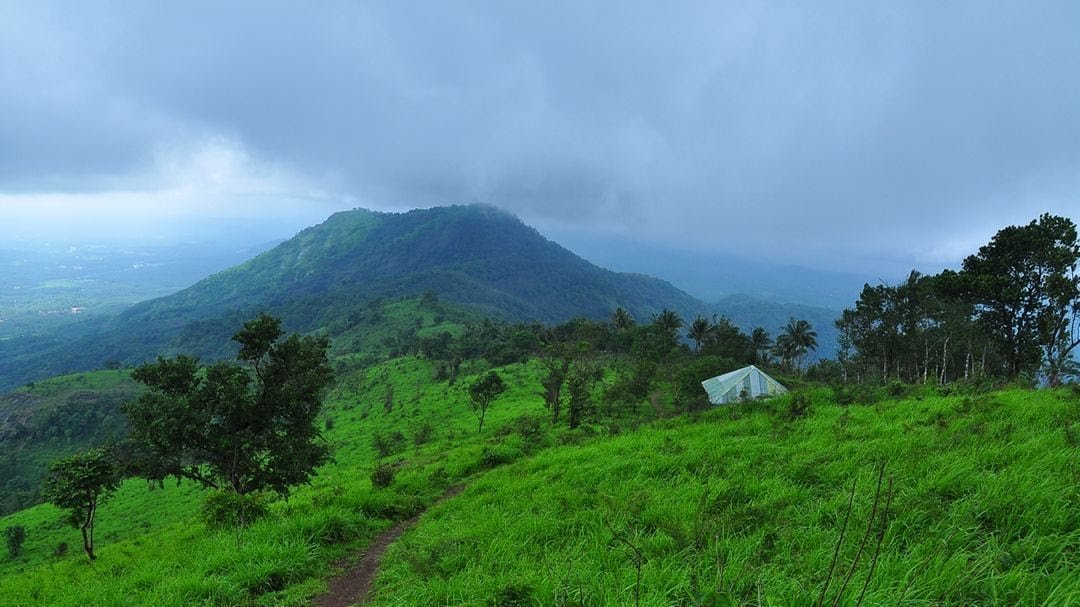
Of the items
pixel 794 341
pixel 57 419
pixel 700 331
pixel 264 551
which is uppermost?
pixel 700 331

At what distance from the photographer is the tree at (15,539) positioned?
158 ft

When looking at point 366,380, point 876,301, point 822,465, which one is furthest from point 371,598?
point 366,380

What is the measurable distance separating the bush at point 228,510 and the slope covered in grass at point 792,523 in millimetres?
4328

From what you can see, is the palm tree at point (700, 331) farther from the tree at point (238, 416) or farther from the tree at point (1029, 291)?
the tree at point (238, 416)

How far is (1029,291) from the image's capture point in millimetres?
32375

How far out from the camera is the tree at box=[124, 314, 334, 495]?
20.8 m

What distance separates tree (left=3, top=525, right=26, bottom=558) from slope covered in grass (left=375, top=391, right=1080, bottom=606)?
67946mm

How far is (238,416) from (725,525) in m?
23.5

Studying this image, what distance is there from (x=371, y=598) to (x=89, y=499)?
2398cm

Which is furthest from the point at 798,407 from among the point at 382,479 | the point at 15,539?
the point at 15,539

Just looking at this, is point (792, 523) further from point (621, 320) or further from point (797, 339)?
point (621, 320)

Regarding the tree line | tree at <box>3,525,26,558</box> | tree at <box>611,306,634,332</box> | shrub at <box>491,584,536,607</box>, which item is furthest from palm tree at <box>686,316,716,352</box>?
tree at <box>3,525,26,558</box>

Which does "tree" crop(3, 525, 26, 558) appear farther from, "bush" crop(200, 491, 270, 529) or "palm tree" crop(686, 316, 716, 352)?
"palm tree" crop(686, 316, 716, 352)

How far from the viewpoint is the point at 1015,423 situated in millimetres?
8453
